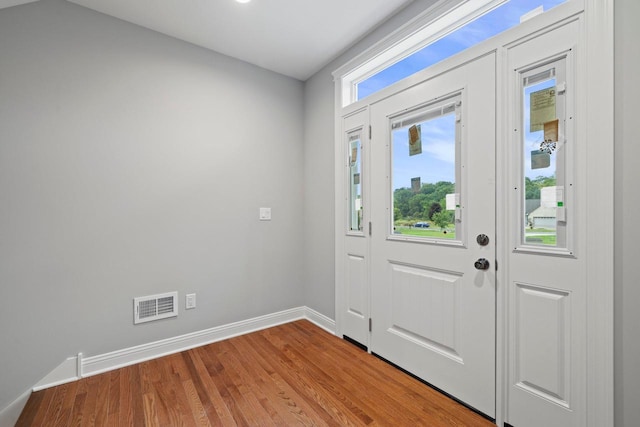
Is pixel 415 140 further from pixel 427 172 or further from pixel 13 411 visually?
pixel 13 411

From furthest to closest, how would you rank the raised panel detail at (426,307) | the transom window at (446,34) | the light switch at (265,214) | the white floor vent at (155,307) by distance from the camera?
the light switch at (265,214) < the white floor vent at (155,307) < the raised panel detail at (426,307) < the transom window at (446,34)

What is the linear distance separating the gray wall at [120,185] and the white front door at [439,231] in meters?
1.29

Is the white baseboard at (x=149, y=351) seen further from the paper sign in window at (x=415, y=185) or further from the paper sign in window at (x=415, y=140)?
the paper sign in window at (x=415, y=140)

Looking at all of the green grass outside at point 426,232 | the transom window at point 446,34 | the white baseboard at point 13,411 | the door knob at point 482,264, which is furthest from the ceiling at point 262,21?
the white baseboard at point 13,411

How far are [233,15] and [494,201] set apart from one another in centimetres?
231

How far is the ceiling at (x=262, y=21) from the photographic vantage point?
209 cm

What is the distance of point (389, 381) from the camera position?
202cm

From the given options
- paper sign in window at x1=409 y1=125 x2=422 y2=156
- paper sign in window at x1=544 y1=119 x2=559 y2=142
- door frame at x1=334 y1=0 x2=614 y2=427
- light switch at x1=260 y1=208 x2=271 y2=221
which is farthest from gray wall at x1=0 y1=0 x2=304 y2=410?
door frame at x1=334 y1=0 x2=614 y2=427

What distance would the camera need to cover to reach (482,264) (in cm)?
168

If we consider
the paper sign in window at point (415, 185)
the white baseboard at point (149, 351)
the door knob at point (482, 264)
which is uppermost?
the paper sign in window at point (415, 185)

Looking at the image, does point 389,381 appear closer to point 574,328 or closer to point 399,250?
point 399,250

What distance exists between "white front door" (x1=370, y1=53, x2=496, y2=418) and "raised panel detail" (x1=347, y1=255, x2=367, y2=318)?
128mm

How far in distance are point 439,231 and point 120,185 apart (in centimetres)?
247

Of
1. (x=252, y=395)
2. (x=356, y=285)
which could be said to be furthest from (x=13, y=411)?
(x=356, y=285)
